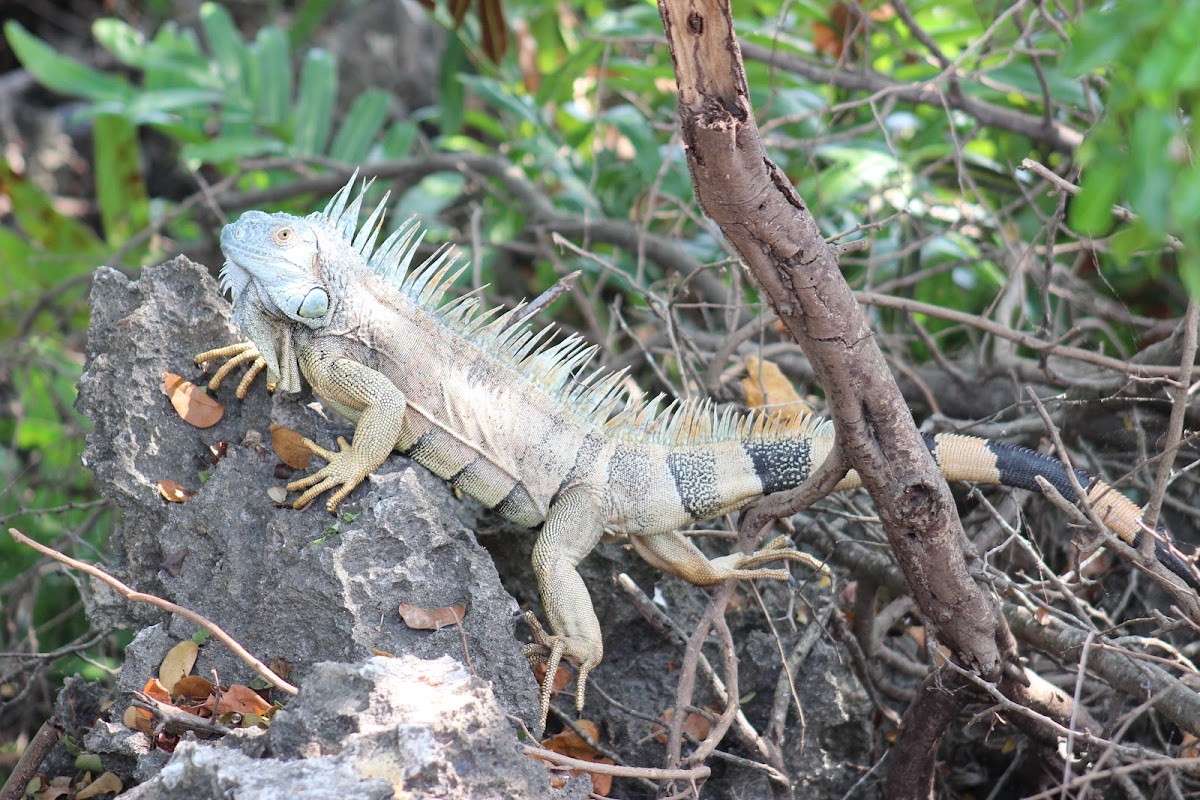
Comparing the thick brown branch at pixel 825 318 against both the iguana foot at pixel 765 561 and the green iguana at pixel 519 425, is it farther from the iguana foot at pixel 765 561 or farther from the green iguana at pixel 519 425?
the green iguana at pixel 519 425

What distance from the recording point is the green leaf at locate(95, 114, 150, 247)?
7.86 metres

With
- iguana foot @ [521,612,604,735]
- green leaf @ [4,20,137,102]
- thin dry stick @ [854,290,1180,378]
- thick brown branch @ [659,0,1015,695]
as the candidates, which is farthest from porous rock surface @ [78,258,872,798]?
green leaf @ [4,20,137,102]

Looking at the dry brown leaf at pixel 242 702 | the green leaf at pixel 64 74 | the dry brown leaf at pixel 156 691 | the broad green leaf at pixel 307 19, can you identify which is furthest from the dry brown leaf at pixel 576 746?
the broad green leaf at pixel 307 19

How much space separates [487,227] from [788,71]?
2081mm

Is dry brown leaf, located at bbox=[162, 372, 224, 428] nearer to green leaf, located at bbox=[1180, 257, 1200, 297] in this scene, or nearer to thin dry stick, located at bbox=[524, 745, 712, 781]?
thin dry stick, located at bbox=[524, 745, 712, 781]

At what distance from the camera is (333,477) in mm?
3457

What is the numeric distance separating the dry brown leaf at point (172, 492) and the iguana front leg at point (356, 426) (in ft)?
1.17

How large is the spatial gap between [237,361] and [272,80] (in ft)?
10.9

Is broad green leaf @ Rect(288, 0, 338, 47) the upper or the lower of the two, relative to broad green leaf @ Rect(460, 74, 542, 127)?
lower

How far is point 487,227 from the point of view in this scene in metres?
6.82

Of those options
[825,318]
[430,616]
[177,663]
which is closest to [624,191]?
[430,616]

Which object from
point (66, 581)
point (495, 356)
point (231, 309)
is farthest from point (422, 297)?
point (66, 581)

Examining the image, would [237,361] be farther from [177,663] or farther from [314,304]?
[177,663]

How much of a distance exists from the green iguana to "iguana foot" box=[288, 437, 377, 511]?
0.6 inches
